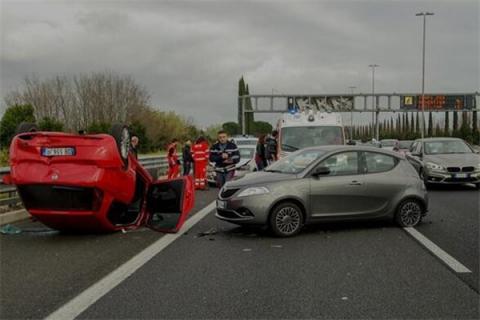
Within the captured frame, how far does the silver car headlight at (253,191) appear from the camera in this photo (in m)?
8.77

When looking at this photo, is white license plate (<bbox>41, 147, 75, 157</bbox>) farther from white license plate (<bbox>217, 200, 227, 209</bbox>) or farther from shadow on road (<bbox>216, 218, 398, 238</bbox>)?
shadow on road (<bbox>216, 218, 398, 238</bbox>)

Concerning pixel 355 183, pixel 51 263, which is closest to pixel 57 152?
pixel 51 263

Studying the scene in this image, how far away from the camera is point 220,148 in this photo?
14250 mm

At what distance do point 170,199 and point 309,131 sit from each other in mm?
7412

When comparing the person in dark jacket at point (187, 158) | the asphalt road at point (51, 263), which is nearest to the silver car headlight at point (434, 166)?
the person in dark jacket at point (187, 158)

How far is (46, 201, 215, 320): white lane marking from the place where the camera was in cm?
501

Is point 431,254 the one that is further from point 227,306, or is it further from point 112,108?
point 112,108

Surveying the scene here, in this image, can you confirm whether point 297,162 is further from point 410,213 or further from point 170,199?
point 170,199

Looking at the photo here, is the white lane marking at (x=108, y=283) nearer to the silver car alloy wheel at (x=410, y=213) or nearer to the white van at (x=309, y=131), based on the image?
the silver car alloy wheel at (x=410, y=213)

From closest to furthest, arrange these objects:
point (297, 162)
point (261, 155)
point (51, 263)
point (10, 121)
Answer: point (51, 263) < point (297, 162) < point (261, 155) < point (10, 121)

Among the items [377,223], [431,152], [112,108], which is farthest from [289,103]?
[377,223]

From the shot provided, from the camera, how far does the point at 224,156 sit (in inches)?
557

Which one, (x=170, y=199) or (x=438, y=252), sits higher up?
(x=170, y=199)

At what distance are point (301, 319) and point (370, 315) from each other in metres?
0.62
